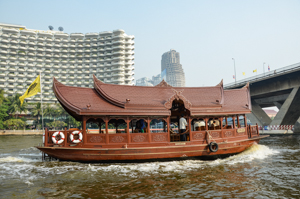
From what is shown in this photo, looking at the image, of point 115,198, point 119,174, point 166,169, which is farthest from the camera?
point 166,169

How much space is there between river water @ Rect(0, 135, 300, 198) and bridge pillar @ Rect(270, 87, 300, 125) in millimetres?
20213

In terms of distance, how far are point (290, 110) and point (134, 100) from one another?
25674mm

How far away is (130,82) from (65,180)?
73.9 m

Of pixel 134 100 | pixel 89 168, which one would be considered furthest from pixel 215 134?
pixel 89 168

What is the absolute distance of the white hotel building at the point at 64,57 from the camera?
74.4m

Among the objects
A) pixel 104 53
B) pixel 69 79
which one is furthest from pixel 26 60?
pixel 104 53

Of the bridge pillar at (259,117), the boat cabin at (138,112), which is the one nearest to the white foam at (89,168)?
the boat cabin at (138,112)

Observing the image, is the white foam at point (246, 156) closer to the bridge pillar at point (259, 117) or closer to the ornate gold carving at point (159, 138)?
the ornate gold carving at point (159, 138)

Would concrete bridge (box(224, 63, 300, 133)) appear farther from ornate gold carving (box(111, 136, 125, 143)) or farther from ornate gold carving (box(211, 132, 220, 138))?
ornate gold carving (box(111, 136, 125, 143))

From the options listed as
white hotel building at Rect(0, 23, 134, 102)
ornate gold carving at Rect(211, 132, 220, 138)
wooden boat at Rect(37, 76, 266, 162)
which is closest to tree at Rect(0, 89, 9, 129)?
white hotel building at Rect(0, 23, 134, 102)

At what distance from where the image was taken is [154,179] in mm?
8023

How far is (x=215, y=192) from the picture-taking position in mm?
6664

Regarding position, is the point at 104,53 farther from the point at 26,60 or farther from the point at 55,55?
the point at 26,60

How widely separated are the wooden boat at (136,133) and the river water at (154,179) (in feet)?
1.59
